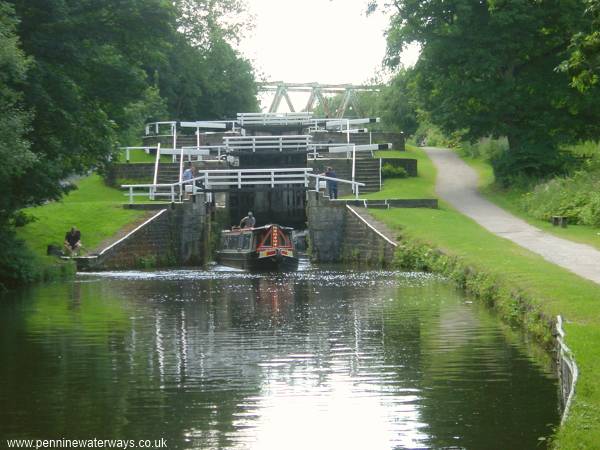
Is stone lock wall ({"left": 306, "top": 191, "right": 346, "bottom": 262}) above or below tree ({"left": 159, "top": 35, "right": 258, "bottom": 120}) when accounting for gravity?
below

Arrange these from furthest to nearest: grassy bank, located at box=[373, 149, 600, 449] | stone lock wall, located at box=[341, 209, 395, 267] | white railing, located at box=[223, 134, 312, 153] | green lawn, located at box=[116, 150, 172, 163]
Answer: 1. green lawn, located at box=[116, 150, 172, 163]
2. white railing, located at box=[223, 134, 312, 153]
3. stone lock wall, located at box=[341, 209, 395, 267]
4. grassy bank, located at box=[373, 149, 600, 449]

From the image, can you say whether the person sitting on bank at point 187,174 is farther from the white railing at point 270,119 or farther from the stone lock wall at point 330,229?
the white railing at point 270,119

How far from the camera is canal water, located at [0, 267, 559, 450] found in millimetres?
11398

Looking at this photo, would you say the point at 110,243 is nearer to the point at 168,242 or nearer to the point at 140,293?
the point at 168,242

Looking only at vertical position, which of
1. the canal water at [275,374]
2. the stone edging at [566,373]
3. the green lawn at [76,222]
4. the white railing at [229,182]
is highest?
the white railing at [229,182]

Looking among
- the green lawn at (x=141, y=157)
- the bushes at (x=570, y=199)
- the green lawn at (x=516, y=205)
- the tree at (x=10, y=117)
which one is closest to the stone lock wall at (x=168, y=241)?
the tree at (x=10, y=117)

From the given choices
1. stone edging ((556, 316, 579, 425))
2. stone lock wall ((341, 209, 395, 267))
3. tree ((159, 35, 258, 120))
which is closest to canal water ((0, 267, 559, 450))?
stone edging ((556, 316, 579, 425))

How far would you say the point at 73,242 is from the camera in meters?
35.2

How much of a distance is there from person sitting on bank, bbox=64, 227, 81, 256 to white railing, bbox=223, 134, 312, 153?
15.2 meters

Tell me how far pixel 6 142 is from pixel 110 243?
517 inches

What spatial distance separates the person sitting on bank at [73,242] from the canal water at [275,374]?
10130 mm

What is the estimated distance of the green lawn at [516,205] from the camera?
3190 cm

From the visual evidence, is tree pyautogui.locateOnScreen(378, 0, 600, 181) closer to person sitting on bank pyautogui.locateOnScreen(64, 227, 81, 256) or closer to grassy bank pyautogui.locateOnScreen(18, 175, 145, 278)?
grassy bank pyautogui.locateOnScreen(18, 175, 145, 278)

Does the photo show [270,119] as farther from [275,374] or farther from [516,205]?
[275,374]
